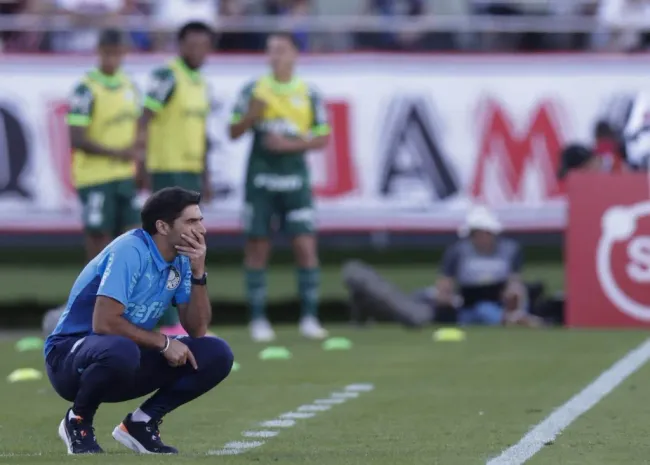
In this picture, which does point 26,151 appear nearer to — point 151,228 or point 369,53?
point 369,53

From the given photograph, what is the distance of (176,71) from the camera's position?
1348cm

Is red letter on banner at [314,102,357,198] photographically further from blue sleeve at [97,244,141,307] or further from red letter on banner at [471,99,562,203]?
blue sleeve at [97,244,141,307]

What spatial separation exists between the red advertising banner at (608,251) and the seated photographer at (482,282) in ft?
2.04

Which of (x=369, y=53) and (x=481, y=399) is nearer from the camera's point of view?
(x=481, y=399)

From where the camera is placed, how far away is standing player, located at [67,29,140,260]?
1342 cm

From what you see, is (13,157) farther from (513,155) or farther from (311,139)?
(513,155)

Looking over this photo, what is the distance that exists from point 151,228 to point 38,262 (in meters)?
11.5

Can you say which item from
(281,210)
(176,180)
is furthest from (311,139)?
(176,180)

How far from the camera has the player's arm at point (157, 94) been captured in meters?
13.4

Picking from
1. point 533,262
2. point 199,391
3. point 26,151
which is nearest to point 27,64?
point 26,151

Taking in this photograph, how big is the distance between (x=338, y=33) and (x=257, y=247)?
4353 mm

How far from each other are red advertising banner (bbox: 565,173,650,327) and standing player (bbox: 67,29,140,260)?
3906mm

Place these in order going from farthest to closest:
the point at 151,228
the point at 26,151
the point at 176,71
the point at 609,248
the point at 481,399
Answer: the point at 26,151 < the point at 609,248 < the point at 176,71 < the point at 481,399 < the point at 151,228

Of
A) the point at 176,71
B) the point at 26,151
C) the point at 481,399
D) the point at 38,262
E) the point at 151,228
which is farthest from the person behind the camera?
the point at 38,262
